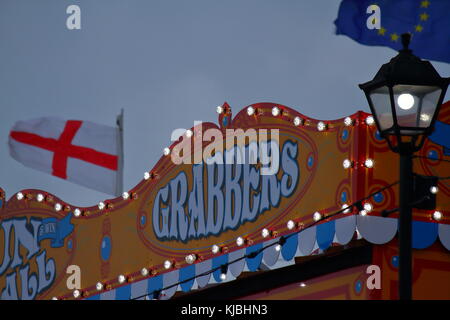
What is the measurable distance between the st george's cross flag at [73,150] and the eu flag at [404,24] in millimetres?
6490

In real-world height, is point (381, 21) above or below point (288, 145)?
above

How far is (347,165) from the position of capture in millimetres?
12852

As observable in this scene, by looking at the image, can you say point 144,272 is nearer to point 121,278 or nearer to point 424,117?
point 121,278

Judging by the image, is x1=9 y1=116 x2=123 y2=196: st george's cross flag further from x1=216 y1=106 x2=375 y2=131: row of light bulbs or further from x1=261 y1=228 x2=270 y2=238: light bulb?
x1=261 y1=228 x2=270 y2=238: light bulb

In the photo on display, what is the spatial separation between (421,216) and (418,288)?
860mm

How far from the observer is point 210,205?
1535 centimetres

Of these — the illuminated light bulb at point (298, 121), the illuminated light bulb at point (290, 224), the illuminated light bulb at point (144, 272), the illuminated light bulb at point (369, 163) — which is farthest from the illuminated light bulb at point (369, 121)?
the illuminated light bulb at point (144, 272)

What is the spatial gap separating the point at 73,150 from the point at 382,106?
1254 cm

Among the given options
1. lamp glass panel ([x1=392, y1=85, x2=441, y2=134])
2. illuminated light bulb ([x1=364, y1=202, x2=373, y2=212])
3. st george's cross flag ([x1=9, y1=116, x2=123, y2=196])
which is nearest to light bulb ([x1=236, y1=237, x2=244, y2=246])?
illuminated light bulb ([x1=364, y1=202, x2=373, y2=212])

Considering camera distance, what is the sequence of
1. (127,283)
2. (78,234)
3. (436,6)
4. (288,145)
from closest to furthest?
(288,145)
(436,6)
(127,283)
(78,234)

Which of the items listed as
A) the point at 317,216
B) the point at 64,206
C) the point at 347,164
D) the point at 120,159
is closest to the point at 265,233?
the point at 317,216

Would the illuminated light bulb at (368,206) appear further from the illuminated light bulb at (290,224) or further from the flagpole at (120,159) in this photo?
the flagpole at (120,159)

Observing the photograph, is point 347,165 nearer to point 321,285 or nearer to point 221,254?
point 321,285
